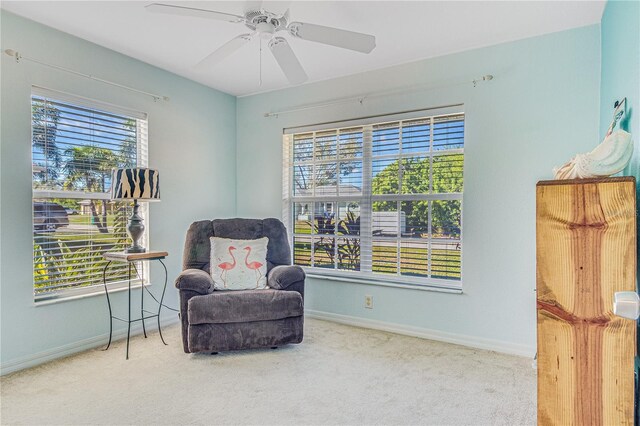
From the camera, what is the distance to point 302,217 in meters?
4.03

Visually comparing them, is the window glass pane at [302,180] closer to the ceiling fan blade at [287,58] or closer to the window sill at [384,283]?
the window sill at [384,283]

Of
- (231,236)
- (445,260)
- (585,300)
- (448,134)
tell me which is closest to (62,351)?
(231,236)

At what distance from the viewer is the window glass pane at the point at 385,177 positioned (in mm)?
3473

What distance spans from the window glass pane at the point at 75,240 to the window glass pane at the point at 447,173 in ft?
8.80

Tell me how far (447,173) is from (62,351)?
3.27 m

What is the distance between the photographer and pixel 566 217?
1.05 m

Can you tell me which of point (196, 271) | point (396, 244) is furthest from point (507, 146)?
point (196, 271)

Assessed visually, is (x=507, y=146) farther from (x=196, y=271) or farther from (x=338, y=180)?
(x=196, y=271)

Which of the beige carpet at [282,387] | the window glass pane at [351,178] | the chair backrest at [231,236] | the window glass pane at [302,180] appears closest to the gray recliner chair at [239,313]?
the beige carpet at [282,387]

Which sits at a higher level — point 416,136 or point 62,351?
point 416,136

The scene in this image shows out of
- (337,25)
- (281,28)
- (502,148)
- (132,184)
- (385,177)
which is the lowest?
(132,184)

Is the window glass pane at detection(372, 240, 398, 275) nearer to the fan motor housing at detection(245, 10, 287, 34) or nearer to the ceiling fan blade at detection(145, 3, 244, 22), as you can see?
the fan motor housing at detection(245, 10, 287, 34)

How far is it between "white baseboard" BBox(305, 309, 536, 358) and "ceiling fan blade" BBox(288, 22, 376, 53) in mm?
2324

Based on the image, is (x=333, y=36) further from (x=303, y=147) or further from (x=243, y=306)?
(x=303, y=147)
